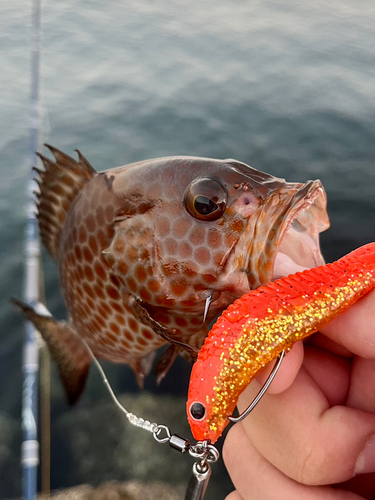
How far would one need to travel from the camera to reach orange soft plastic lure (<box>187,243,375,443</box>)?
2.79 feet

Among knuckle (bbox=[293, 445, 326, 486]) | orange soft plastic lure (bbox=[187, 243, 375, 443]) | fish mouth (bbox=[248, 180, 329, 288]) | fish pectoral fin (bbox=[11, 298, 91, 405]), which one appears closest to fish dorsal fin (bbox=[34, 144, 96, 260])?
fish pectoral fin (bbox=[11, 298, 91, 405])

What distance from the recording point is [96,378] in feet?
8.38

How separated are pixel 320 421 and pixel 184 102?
4.65 metres

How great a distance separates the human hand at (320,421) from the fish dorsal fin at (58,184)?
3.58 ft

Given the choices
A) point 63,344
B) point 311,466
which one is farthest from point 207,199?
point 63,344

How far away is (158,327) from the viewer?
4.49 feet

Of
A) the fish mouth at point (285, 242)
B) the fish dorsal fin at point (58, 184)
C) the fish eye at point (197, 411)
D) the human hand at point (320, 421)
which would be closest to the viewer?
the fish eye at point (197, 411)

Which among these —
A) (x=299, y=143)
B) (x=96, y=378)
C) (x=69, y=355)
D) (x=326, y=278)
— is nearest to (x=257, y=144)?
(x=299, y=143)

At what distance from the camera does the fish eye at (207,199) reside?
1.31 metres

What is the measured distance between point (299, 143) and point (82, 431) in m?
3.49

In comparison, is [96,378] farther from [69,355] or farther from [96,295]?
[96,295]

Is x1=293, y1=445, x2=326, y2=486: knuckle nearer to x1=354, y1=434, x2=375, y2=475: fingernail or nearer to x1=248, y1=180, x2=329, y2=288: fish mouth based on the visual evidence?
x1=354, y1=434, x2=375, y2=475: fingernail

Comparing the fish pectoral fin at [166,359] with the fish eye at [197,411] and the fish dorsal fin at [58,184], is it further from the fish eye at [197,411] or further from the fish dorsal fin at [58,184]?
the fish eye at [197,411]

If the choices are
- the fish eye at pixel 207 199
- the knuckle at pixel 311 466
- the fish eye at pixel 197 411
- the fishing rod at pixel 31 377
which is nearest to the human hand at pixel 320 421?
the knuckle at pixel 311 466
